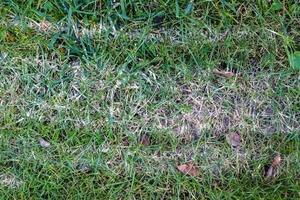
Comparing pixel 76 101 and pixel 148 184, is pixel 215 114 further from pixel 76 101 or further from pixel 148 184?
pixel 76 101

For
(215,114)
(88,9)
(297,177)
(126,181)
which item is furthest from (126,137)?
(297,177)

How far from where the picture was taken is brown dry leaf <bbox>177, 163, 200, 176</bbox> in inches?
101

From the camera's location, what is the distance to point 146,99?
259 centimetres

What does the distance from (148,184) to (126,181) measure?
0.40ft

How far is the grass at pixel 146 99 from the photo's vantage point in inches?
101

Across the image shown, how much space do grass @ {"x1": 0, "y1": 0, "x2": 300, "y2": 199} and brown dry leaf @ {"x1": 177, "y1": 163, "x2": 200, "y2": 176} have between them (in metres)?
0.02

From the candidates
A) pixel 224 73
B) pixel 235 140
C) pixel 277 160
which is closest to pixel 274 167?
pixel 277 160

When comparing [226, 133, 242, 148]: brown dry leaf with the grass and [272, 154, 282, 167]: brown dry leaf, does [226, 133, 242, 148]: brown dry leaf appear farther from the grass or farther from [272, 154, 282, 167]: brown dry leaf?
[272, 154, 282, 167]: brown dry leaf

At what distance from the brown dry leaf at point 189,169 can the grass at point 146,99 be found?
0.02 m

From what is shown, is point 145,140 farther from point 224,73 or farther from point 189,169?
point 224,73

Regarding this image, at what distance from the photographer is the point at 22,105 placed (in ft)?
8.45

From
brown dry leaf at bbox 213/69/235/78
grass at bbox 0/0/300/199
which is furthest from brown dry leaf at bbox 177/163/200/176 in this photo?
brown dry leaf at bbox 213/69/235/78

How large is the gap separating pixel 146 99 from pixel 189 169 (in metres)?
0.45

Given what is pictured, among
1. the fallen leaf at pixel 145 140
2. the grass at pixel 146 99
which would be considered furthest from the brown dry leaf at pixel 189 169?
the fallen leaf at pixel 145 140
